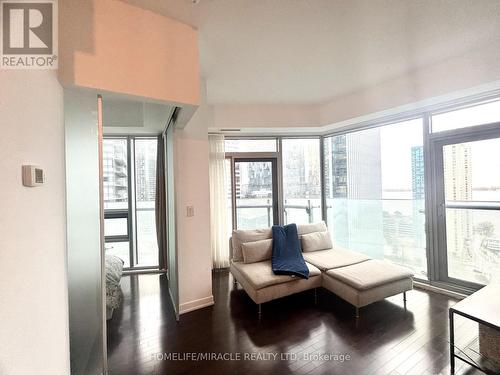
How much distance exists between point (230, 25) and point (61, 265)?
214cm

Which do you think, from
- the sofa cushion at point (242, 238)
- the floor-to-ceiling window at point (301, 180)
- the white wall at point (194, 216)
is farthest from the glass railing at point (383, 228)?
the white wall at point (194, 216)

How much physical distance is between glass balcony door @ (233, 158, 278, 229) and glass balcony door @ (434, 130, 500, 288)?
8.17ft

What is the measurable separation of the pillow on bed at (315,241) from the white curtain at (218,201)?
140 centimetres

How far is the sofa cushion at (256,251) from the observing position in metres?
3.15

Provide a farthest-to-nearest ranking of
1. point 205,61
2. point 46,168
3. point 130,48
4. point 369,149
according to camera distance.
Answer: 1. point 369,149
2. point 205,61
3. point 130,48
4. point 46,168

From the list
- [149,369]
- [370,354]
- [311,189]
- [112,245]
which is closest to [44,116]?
[149,369]

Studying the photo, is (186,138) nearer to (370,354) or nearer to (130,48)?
(130,48)

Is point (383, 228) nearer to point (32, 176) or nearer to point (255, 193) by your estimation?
point (255, 193)

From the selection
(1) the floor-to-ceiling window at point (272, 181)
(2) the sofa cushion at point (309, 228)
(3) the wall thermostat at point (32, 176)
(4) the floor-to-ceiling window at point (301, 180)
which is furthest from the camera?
(4) the floor-to-ceiling window at point (301, 180)

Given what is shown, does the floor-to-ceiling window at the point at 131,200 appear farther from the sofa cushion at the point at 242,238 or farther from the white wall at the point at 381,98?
the sofa cushion at the point at 242,238

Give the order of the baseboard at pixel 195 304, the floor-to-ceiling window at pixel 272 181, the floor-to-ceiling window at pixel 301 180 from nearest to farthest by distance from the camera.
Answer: the baseboard at pixel 195 304 < the floor-to-ceiling window at pixel 272 181 < the floor-to-ceiling window at pixel 301 180

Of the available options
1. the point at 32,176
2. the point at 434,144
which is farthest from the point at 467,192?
the point at 32,176

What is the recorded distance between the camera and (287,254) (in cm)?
315

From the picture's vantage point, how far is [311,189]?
454 cm
